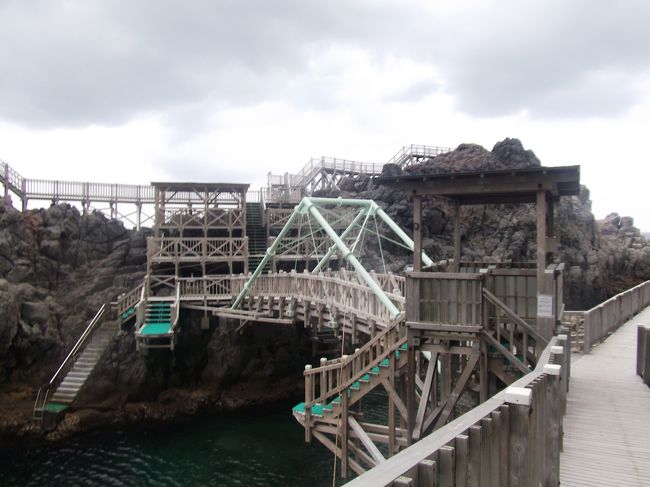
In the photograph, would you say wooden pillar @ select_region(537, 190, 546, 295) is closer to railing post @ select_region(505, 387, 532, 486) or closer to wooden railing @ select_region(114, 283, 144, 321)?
railing post @ select_region(505, 387, 532, 486)

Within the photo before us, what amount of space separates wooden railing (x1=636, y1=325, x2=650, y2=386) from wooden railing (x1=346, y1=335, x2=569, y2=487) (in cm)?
451

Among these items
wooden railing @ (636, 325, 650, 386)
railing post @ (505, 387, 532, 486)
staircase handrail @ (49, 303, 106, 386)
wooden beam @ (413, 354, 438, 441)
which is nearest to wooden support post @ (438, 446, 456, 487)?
railing post @ (505, 387, 532, 486)

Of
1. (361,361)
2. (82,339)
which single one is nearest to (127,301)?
(82,339)

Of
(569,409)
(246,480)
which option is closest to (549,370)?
(569,409)

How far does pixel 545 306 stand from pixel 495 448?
241 inches

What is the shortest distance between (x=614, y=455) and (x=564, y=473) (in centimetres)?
91

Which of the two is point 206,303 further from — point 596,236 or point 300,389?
point 596,236

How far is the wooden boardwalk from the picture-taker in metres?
6.00

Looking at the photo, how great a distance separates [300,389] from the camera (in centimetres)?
2759

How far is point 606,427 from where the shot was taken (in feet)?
24.3

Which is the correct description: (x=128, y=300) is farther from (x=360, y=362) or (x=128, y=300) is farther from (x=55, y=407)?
(x=360, y=362)

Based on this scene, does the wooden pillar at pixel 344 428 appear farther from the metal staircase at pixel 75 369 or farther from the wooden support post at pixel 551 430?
the metal staircase at pixel 75 369

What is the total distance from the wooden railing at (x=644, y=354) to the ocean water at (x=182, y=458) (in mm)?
11153

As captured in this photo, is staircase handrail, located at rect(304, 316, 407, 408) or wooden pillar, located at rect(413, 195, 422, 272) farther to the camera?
staircase handrail, located at rect(304, 316, 407, 408)
